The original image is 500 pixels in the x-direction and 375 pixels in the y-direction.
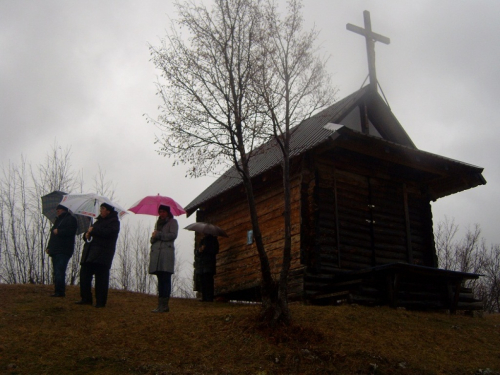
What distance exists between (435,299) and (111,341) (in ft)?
27.8

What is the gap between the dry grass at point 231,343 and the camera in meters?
7.46

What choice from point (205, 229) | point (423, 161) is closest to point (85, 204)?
point (205, 229)

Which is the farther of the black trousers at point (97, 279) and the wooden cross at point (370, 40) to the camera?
the wooden cross at point (370, 40)

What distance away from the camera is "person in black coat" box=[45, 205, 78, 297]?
11523mm

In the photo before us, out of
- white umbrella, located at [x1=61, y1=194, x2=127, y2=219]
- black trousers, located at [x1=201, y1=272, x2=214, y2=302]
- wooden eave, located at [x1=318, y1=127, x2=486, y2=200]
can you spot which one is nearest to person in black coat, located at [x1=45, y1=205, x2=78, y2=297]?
white umbrella, located at [x1=61, y1=194, x2=127, y2=219]

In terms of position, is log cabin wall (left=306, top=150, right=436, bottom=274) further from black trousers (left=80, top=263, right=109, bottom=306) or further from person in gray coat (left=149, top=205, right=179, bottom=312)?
black trousers (left=80, top=263, right=109, bottom=306)

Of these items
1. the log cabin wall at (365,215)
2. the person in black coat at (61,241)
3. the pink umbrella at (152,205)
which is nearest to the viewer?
the person in black coat at (61,241)

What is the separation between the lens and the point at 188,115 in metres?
10.3

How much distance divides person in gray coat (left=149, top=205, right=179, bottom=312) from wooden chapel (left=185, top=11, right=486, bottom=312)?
3117 mm

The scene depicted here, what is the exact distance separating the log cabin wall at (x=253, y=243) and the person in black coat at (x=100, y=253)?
4454mm

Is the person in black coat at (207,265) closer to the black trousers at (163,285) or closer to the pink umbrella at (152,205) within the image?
the pink umbrella at (152,205)

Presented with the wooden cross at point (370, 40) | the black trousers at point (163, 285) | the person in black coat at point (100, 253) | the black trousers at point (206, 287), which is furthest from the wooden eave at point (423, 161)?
the person in black coat at point (100, 253)

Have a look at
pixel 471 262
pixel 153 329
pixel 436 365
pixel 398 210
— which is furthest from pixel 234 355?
pixel 471 262

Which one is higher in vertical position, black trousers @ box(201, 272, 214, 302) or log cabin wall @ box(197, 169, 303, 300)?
log cabin wall @ box(197, 169, 303, 300)
